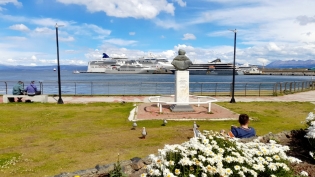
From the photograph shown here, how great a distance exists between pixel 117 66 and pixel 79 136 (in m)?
97.2

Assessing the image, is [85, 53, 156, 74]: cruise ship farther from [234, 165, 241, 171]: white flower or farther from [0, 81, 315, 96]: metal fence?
[234, 165, 241, 171]: white flower

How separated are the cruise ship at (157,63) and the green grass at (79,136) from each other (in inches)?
3589

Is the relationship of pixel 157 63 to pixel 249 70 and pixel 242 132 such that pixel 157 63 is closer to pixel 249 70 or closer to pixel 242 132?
pixel 249 70

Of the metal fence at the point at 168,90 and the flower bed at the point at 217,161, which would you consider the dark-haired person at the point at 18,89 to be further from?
the flower bed at the point at 217,161

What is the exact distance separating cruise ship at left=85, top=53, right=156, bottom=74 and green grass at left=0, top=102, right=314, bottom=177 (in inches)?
3475

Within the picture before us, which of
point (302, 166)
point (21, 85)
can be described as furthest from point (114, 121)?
point (21, 85)

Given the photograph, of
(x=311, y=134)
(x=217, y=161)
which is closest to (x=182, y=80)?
(x=311, y=134)

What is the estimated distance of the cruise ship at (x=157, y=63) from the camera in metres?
104

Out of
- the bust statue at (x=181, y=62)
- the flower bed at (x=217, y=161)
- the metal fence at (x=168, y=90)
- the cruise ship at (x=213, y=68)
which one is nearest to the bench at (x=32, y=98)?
the metal fence at (x=168, y=90)

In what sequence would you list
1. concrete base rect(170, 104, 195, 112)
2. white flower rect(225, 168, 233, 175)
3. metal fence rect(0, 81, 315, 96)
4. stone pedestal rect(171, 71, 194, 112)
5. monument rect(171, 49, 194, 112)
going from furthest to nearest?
metal fence rect(0, 81, 315, 96) → stone pedestal rect(171, 71, 194, 112) → monument rect(171, 49, 194, 112) → concrete base rect(170, 104, 195, 112) → white flower rect(225, 168, 233, 175)

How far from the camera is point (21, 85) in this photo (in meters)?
15.6

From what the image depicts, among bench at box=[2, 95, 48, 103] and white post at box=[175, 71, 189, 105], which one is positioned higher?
white post at box=[175, 71, 189, 105]

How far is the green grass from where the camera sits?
5.69 meters

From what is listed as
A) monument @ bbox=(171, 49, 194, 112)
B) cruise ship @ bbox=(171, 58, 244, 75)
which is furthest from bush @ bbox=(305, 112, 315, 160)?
cruise ship @ bbox=(171, 58, 244, 75)
